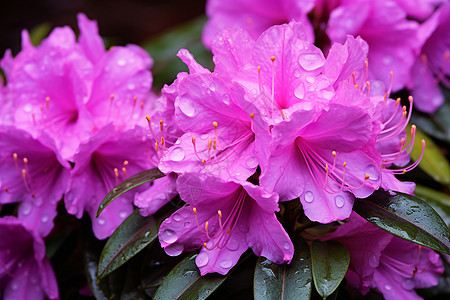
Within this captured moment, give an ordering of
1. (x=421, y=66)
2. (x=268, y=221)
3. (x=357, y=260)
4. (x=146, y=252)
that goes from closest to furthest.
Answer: (x=268, y=221), (x=357, y=260), (x=146, y=252), (x=421, y=66)

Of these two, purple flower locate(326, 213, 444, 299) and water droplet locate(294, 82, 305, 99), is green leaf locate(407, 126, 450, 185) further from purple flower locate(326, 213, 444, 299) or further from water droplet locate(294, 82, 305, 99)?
water droplet locate(294, 82, 305, 99)

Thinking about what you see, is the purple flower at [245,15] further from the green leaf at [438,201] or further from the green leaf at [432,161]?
the green leaf at [438,201]

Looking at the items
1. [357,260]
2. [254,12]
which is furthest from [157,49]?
[357,260]

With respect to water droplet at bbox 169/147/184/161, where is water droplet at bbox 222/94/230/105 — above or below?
above

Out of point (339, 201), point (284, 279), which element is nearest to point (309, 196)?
point (339, 201)

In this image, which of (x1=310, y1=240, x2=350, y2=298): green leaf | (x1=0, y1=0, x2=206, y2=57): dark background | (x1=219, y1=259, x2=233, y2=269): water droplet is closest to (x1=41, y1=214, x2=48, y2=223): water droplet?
(x1=219, y1=259, x2=233, y2=269): water droplet

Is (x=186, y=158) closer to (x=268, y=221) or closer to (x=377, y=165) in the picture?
(x=268, y=221)
